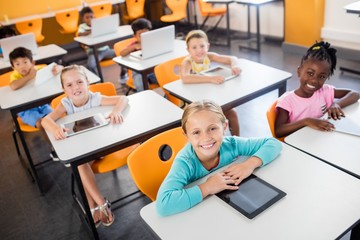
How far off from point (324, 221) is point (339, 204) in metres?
0.11

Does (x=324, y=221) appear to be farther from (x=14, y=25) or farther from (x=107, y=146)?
(x=14, y=25)

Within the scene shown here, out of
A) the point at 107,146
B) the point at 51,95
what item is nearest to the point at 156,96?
the point at 107,146

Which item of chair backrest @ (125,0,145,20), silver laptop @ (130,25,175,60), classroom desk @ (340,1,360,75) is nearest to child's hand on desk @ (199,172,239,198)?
silver laptop @ (130,25,175,60)

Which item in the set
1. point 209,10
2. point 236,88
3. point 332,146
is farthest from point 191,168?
point 209,10

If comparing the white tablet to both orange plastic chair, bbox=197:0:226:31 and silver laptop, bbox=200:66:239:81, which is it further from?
orange plastic chair, bbox=197:0:226:31

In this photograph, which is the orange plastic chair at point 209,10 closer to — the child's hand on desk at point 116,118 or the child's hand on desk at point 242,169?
the child's hand on desk at point 116,118

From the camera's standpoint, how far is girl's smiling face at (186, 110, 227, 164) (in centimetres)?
137

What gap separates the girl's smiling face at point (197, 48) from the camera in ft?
8.67

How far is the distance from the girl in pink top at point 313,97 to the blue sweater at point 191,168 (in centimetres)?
39

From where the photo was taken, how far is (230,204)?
1222 mm

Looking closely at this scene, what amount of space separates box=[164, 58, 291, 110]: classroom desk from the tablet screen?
51 cm

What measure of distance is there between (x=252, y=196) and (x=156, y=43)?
6.97 ft

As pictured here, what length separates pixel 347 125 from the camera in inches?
66.7

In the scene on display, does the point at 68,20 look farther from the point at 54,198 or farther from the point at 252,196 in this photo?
the point at 252,196
